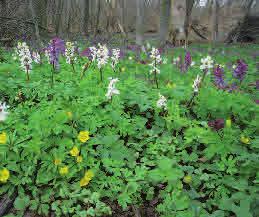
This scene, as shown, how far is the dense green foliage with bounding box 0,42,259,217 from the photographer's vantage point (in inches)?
95.5

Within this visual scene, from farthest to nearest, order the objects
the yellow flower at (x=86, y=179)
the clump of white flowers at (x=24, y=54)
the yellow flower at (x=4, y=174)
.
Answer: the clump of white flowers at (x=24, y=54)
the yellow flower at (x=86, y=179)
the yellow flower at (x=4, y=174)

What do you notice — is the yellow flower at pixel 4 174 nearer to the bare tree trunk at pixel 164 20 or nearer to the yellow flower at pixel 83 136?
the yellow flower at pixel 83 136

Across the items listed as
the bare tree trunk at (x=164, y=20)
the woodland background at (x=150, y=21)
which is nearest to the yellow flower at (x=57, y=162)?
the woodland background at (x=150, y=21)

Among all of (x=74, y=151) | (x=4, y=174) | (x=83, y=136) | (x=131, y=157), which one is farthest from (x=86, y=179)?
(x=4, y=174)

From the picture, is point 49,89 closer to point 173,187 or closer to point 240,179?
point 173,187

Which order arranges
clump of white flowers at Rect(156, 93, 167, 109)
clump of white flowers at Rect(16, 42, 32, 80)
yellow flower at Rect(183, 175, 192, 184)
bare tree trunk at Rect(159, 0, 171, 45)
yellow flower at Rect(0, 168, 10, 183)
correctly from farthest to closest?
1. bare tree trunk at Rect(159, 0, 171, 45)
2. clump of white flowers at Rect(16, 42, 32, 80)
3. clump of white flowers at Rect(156, 93, 167, 109)
4. yellow flower at Rect(183, 175, 192, 184)
5. yellow flower at Rect(0, 168, 10, 183)

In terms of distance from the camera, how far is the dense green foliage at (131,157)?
7.96 ft

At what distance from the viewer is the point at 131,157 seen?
9.45ft

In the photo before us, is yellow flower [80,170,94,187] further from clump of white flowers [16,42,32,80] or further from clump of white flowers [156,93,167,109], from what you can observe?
clump of white flowers [16,42,32,80]

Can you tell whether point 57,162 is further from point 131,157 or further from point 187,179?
point 187,179

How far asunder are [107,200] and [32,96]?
6.06 ft

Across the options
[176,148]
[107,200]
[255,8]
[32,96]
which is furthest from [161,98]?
[255,8]

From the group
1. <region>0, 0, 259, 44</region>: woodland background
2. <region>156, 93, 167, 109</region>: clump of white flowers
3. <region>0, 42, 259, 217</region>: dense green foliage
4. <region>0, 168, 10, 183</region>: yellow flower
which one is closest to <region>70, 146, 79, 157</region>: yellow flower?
<region>0, 42, 259, 217</region>: dense green foliage

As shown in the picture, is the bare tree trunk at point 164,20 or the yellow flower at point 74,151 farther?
the bare tree trunk at point 164,20
